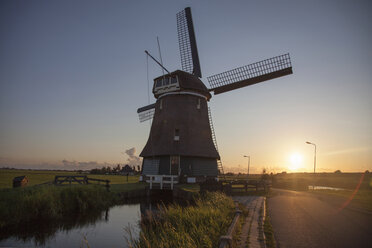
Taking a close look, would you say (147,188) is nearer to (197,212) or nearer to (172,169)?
(172,169)

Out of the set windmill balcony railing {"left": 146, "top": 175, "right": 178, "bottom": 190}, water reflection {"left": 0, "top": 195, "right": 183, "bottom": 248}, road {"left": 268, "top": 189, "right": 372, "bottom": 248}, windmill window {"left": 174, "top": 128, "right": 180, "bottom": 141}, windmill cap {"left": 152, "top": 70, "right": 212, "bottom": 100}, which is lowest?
water reflection {"left": 0, "top": 195, "right": 183, "bottom": 248}

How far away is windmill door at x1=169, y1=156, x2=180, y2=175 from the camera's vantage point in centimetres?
2427

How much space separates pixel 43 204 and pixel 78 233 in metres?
3.59

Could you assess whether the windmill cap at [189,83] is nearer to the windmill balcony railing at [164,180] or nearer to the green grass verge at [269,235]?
the windmill balcony railing at [164,180]

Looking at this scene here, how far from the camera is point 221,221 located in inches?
301

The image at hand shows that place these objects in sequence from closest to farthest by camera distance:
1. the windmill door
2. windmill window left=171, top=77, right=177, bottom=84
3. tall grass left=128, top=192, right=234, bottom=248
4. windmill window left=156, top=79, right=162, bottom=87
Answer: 1. tall grass left=128, top=192, right=234, bottom=248
2. the windmill door
3. windmill window left=171, top=77, right=177, bottom=84
4. windmill window left=156, top=79, right=162, bottom=87

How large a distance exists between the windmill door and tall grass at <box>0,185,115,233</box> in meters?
8.73

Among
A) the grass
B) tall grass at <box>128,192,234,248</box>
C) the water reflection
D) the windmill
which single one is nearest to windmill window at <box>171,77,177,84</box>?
the windmill

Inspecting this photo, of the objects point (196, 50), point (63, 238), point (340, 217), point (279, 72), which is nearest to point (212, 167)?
point (279, 72)

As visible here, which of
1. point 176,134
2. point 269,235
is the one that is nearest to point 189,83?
point 176,134

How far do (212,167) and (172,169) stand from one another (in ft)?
15.9

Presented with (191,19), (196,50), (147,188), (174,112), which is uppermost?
(191,19)

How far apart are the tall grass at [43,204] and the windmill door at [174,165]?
873cm

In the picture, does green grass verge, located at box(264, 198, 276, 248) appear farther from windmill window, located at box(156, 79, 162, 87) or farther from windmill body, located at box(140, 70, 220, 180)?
windmill window, located at box(156, 79, 162, 87)
